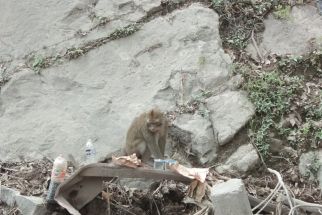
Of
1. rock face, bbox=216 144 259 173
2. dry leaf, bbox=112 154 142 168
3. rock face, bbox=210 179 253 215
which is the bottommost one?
rock face, bbox=216 144 259 173

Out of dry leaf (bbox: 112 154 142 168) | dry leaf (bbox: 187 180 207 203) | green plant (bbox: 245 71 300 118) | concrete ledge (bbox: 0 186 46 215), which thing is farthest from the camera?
green plant (bbox: 245 71 300 118)

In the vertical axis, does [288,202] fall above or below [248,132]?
above

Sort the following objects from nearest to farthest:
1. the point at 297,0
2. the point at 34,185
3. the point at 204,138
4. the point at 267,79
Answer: the point at 34,185 < the point at 204,138 < the point at 267,79 < the point at 297,0

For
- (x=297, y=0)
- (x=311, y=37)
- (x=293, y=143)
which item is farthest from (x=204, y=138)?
(x=297, y=0)

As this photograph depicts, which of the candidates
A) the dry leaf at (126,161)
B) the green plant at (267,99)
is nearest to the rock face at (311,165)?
the green plant at (267,99)

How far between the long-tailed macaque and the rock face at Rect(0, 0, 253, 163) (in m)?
0.49

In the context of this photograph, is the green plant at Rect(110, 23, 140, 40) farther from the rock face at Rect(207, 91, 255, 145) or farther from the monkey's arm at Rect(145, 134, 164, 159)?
the monkey's arm at Rect(145, 134, 164, 159)

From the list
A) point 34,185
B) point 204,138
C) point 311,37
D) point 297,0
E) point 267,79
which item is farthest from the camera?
point 297,0

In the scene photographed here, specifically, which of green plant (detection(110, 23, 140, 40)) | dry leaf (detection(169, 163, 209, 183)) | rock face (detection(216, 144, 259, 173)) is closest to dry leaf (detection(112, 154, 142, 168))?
dry leaf (detection(169, 163, 209, 183))

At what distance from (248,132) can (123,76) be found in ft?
6.69

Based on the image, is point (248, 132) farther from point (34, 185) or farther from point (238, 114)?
point (34, 185)

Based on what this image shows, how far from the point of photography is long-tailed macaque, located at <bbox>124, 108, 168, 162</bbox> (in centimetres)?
680

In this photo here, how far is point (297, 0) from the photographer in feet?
29.0

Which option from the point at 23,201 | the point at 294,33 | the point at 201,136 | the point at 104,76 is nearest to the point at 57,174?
the point at 23,201
